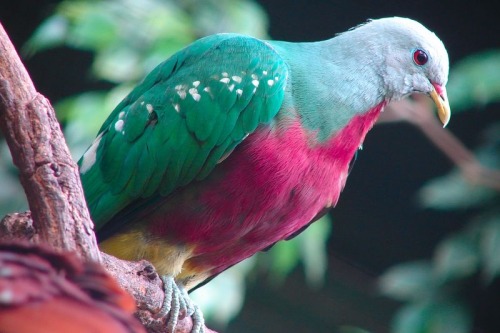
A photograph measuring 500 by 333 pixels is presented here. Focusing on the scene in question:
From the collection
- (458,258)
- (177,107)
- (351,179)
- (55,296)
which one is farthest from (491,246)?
(55,296)

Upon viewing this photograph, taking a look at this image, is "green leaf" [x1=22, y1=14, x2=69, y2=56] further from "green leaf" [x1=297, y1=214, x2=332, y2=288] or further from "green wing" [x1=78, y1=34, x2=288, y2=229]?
"green leaf" [x1=297, y1=214, x2=332, y2=288]

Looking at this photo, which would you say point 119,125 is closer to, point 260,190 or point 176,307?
point 260,190

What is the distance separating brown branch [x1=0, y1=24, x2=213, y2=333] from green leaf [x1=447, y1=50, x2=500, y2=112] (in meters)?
1.97

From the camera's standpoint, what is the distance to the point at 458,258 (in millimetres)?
3295

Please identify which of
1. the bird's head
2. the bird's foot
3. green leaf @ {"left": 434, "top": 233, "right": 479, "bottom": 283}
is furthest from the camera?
green leaf @ {"left": 434, "top": 233, "right": 479, "bottom": 283}

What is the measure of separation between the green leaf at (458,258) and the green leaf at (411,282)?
6 cm

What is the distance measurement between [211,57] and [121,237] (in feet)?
1.67

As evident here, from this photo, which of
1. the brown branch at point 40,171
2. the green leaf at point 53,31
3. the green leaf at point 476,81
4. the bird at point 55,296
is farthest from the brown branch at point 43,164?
the green leaf at point 476,81

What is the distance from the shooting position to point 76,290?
2.60ft

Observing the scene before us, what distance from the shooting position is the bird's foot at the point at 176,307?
1793mm

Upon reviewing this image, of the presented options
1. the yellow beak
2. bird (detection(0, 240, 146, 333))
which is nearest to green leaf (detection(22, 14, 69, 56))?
the yellow beak

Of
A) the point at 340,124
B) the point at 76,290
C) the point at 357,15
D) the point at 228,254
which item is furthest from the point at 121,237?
the point at 357,15

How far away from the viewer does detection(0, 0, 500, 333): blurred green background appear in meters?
2.79

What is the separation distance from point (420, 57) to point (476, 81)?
792 millimetres
